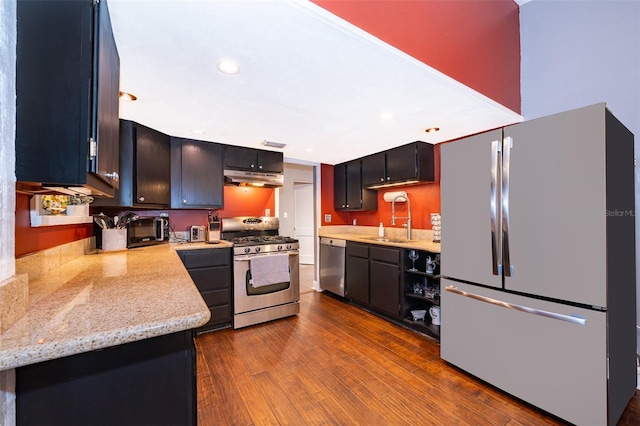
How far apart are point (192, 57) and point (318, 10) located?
0.78 m

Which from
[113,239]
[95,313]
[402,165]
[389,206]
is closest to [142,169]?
[113,239]

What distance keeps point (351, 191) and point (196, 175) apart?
A: 225cm

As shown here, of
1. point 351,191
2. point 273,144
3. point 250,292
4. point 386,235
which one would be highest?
point 273,144

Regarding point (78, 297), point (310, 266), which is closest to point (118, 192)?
point (78, 297)

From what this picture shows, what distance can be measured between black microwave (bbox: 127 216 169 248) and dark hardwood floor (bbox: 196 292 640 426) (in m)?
1.14

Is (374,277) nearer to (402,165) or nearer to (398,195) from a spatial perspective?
(398,195)

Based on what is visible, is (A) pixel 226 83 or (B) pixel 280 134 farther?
(B) pixel 280 134

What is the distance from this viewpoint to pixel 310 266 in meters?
6.25

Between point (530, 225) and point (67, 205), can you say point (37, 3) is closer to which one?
point (67, 205)

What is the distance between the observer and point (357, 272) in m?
3.49

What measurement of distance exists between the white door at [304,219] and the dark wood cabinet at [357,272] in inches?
105

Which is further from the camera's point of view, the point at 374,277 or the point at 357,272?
the point at 357,272

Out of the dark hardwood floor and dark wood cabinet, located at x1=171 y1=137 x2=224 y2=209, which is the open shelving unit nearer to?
the dark hardwood floor

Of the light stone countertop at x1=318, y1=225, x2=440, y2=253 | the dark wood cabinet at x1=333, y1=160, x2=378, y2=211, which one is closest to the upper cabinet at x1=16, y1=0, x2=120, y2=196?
the light stone countertop at x1=318, y1=225, x2=440, y2=253
